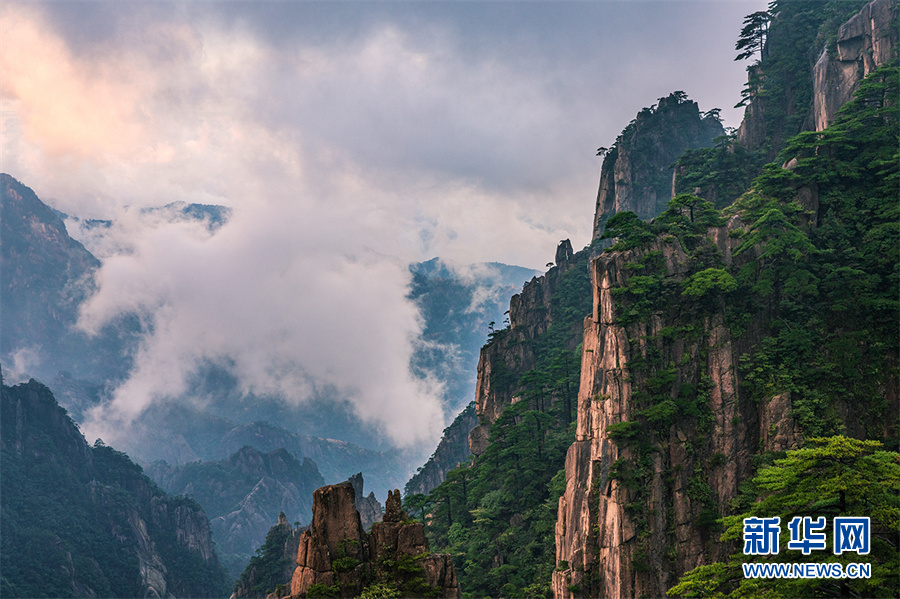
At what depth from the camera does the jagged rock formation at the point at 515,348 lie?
71.1m

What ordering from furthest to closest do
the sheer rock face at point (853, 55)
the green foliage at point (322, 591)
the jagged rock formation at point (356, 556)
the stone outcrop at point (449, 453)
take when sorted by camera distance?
the stone outcrop at point (449, 453) < the sheer rock face at point (853, 55) < the jagged rock formation at point (356, 556) < the green foliage at point (322, 591)

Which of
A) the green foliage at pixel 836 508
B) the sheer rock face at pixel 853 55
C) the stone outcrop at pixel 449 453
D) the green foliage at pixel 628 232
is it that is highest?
the sheer rock face at pixel 853 55

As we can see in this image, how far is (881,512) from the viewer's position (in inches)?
607

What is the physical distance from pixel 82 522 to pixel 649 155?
10347 centimetres

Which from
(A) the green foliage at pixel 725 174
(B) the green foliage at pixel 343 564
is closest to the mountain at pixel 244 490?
(A) the green foliage at pixel 725 174

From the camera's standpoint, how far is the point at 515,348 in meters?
72.7

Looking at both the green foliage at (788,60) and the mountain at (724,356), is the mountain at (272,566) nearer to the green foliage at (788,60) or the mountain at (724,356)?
the mountain at (724,356)

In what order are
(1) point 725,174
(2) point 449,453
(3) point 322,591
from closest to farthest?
(3) point 322,591, (1) point 725,174, (2) point 449,453

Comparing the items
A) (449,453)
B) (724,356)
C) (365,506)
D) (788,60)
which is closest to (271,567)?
(365,506)

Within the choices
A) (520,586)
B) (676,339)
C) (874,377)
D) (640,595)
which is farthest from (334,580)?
(874,377)

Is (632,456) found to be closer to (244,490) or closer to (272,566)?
(272,566)

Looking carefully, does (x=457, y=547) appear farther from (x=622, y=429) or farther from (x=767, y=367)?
(x=767, y=367)

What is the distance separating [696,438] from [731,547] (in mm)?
6243

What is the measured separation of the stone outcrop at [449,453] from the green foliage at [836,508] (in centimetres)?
8407
